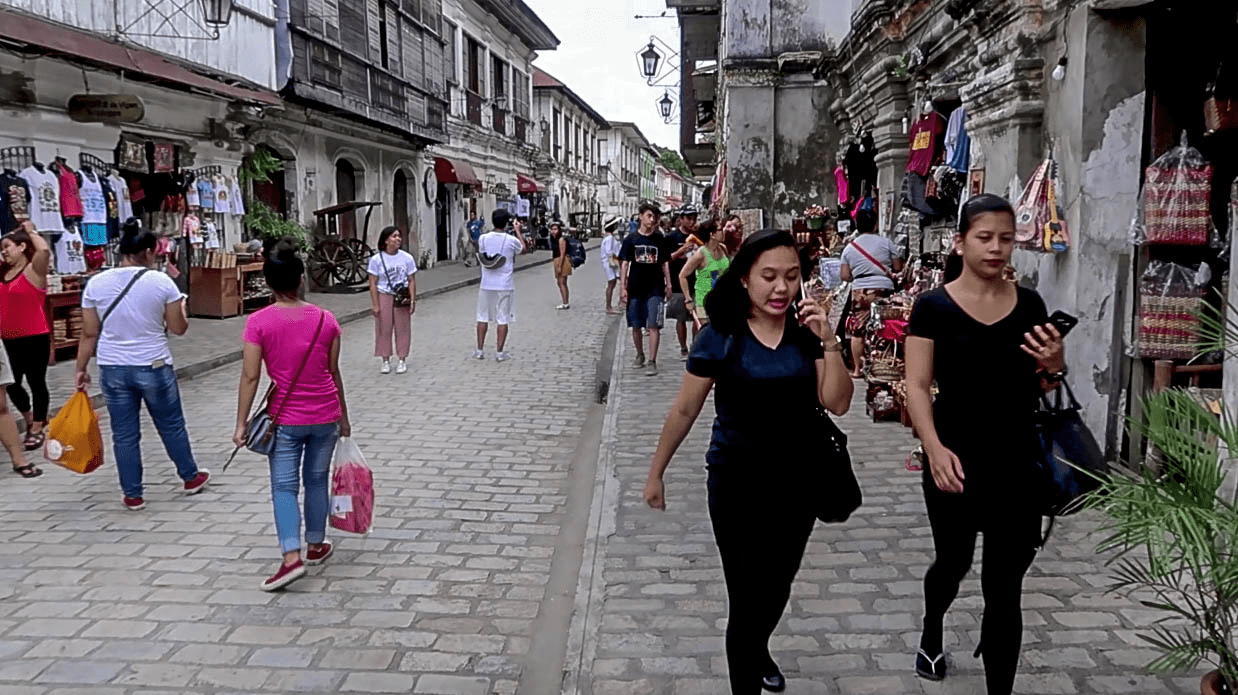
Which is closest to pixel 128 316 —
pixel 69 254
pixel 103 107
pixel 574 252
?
pixel 69 254

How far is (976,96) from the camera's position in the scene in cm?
666

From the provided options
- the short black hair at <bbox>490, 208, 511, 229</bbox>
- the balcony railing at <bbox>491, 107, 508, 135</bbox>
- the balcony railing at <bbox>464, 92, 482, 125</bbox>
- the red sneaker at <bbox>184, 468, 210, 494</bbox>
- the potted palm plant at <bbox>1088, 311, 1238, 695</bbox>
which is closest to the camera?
the potted palm plant at <bbox>1088, 311, 1238, 695</bbox>

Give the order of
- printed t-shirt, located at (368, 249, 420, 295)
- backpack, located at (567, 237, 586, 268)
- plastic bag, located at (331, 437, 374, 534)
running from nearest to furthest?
plastic bag, located at (331, 437, 374, 534) < printed t-shirt, located at (368, 249, 420, 295) < backpack, located at (567, 237, 586, 268)

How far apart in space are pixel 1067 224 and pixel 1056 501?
10.8ft

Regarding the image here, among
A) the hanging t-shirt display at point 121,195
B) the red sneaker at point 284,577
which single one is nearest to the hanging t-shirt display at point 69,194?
the hanging t-shirt display at point 121,195

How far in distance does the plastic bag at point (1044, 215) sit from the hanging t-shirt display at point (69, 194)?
1014 centimetres

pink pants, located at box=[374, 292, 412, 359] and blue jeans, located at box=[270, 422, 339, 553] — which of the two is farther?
pink pants, located at box=[374, 292, 412, 359]

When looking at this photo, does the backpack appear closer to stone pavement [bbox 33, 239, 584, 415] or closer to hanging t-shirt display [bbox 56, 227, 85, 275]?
stone pavement [bbox 33, 239, 584, 415]

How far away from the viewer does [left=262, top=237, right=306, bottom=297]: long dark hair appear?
173 inches

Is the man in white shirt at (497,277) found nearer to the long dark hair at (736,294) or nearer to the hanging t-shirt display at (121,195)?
the hanging t-shirt display at (121,195)

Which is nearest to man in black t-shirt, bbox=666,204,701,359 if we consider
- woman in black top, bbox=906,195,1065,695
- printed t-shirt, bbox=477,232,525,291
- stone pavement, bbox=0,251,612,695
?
printed t-shirt, bbox=477,232,525,291

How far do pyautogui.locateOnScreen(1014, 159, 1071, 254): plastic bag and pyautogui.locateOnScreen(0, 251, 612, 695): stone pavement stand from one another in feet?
10.9

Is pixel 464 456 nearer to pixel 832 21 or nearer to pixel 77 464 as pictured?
pixel 77 464

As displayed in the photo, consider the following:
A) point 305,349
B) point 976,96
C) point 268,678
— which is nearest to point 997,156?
point 976,96
